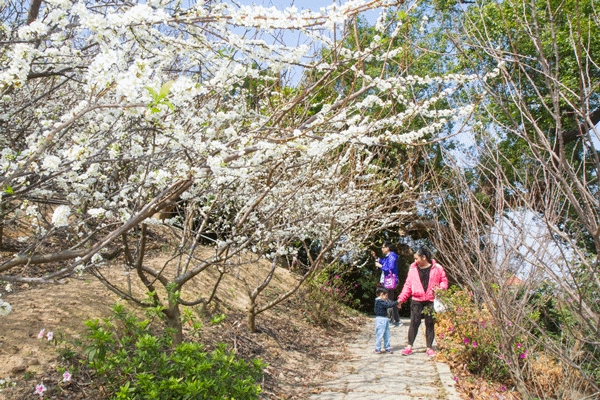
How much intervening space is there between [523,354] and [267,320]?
391cm

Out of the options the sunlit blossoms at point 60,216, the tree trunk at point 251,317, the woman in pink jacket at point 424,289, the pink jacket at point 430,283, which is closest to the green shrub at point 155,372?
the sunlit blossoms at point 60,216

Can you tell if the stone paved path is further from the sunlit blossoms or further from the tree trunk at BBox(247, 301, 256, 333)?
the sunlit blossoms

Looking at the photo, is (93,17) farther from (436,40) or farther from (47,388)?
(436,40)

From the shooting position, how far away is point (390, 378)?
4.83 m

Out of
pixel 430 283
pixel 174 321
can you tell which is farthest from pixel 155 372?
pixel 430 283

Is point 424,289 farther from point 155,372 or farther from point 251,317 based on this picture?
point 155,372

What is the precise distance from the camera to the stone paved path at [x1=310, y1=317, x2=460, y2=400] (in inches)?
167

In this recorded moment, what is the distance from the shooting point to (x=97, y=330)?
2949 mm

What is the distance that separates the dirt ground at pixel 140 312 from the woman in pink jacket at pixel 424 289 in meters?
1.28

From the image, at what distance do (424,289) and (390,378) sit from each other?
5.27ft

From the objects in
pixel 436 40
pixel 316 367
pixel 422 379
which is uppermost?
pixel 436 40

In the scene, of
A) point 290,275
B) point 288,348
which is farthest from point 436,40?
point 288,348

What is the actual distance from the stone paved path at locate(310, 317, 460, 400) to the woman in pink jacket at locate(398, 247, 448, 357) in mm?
303

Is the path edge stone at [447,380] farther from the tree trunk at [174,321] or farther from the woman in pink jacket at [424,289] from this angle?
the tree trunk at [174,321]
